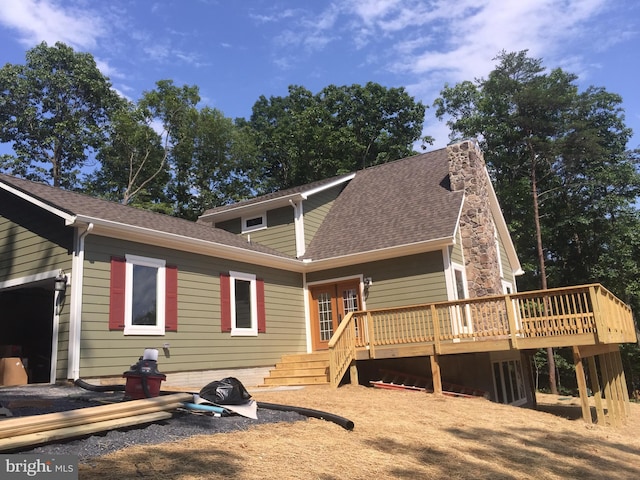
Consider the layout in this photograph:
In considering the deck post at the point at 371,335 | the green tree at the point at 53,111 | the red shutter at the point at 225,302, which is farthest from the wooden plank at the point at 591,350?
the green tree at the point at 53,111

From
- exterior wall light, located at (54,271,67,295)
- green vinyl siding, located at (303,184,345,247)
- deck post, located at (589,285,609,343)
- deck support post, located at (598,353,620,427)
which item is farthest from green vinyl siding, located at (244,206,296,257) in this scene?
deck support post, located at (598,353,620,427)

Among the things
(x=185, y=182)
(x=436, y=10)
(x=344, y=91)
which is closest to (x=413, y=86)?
(x=344, y=91)

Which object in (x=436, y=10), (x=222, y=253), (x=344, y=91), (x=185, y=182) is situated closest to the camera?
(x=222, y=253)

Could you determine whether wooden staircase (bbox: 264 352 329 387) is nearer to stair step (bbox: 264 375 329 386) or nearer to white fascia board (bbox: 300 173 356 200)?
stair step (bbox: 264 375 329 386)

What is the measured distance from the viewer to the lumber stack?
405cm

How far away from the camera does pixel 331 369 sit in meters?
10.5

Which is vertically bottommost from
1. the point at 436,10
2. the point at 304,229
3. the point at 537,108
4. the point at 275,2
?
the point at 304,229

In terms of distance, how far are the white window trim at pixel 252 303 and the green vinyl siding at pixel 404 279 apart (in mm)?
2671

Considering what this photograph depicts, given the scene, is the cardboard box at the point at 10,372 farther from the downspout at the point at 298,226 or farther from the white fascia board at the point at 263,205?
the white fascia board at the point at 263,205

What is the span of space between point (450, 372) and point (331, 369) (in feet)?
11.8

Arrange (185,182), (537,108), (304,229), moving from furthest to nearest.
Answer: (185,182) < (537,108) < (304,229)

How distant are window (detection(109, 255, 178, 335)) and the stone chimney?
27.0 feet

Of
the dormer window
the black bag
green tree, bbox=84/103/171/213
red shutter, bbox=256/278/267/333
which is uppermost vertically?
green tree, bbox=84/103/171/213

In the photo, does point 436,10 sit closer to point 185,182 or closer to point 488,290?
point 488,290
